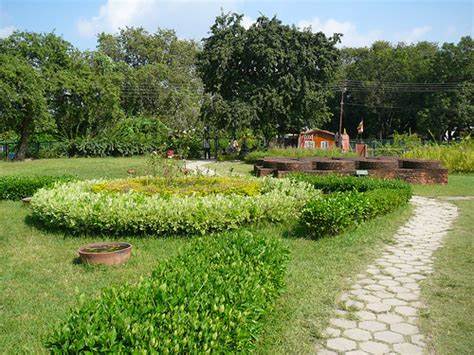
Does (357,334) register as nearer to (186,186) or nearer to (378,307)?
(378,307)

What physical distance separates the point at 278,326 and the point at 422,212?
20.1ft

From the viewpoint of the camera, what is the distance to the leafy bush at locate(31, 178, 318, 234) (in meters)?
6.43

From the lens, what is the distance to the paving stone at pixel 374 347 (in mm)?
3277

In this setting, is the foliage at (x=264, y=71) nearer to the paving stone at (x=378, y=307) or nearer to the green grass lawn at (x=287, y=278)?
the green grass lawn at (x=287, y=278)

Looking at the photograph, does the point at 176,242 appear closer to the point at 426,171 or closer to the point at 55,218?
the point at 55,218

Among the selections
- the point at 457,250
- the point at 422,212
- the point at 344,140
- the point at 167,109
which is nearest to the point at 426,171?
the point at 422,212

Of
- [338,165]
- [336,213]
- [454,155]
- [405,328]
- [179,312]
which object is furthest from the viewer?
[454,155]

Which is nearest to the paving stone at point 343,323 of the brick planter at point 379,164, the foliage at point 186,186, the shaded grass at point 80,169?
the foliage at point 186,186

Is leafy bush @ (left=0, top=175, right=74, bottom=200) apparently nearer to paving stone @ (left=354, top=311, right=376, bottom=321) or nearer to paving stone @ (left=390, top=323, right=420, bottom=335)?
paving stone @ (left=354, top=311, right=376, bottom=321)

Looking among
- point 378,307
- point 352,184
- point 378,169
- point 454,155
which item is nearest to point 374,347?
point 378,307

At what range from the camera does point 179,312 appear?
8.40ft

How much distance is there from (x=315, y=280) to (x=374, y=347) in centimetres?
144

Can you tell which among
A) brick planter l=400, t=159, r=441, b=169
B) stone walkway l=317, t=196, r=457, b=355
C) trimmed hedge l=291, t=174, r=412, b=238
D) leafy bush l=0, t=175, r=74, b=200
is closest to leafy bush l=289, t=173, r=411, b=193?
trimmed hedge l=291, t=174, r=412, b=238

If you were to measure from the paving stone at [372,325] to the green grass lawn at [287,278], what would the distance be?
33 cm
